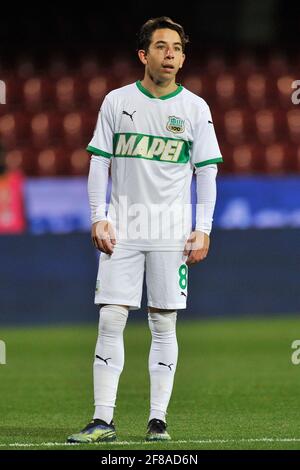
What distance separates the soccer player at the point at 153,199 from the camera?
654 cm

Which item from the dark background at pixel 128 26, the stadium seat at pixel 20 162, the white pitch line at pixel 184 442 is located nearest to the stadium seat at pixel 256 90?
the dark background at pixel 128 26

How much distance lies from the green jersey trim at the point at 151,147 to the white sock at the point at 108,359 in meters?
0.82

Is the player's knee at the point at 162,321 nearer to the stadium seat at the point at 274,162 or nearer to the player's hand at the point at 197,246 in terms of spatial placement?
the player's hand at the point at 197,246

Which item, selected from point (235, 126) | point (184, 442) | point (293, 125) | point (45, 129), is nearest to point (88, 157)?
point (45, 129)

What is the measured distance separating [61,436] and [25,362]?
468cm

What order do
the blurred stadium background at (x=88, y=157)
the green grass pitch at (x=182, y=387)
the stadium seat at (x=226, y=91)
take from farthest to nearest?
1. the stadium seat at (x=226, y=91)
2. the blurred stadium background at (x=88, y=157)
3. the green grass pitch at (x=182, y=387)

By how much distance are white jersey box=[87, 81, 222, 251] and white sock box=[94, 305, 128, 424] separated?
38cm

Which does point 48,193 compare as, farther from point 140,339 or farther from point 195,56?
point 195,56

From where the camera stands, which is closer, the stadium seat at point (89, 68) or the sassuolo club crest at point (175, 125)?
the sassuolo club crest at point (175, 125)

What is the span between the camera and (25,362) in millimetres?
11289

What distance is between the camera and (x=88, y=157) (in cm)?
1700

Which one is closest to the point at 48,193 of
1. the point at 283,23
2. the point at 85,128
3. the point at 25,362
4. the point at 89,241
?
the point at 89,241

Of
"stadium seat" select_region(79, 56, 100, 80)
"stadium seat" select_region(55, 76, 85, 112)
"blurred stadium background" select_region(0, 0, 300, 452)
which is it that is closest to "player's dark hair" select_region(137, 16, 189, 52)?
"blurred stadium background" select_region(0, 0, 300, 452)

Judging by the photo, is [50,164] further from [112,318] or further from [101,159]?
[112,318]
